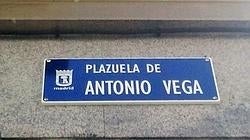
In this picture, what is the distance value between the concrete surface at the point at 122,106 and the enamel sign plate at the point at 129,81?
0.04m

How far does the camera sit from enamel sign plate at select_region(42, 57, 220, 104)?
2.75 metres

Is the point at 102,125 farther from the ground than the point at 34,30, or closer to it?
closer to it

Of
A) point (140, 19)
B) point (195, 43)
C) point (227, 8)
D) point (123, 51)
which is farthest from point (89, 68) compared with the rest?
point (227, 8)

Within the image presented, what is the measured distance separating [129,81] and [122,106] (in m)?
0.15

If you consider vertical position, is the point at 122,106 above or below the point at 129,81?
below

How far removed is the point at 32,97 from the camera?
109 inches

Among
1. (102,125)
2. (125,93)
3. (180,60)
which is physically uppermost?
(180,60)

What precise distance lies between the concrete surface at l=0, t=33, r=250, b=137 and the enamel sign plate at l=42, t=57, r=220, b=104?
0.04 metres

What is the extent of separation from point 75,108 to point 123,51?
18.6 inches

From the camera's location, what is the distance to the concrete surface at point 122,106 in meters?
2.67

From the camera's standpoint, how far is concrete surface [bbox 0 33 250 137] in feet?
8.75

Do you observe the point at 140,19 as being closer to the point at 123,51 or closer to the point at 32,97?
the point at 123,51

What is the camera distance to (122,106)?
2.74m

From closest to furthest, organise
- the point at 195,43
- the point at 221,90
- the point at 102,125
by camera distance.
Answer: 1. the point at 102,125
2. the point at 221,90
3. the point at 195,43
